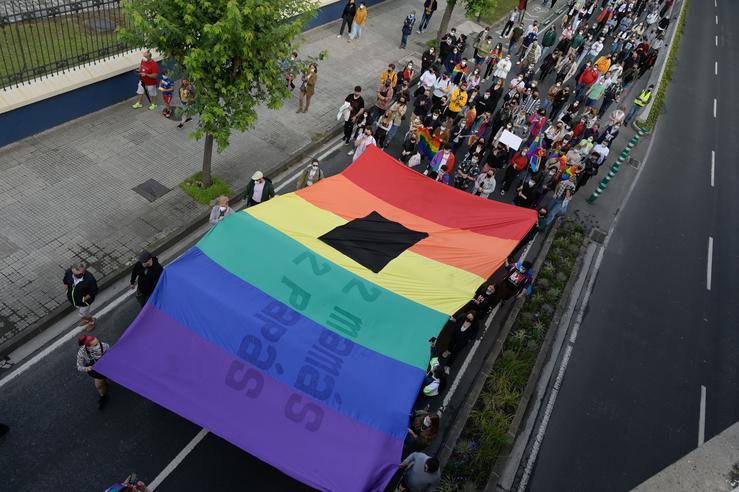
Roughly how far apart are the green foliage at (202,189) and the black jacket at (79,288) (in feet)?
13.0

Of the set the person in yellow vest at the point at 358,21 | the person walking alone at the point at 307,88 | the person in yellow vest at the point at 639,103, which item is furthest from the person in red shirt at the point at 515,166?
the person in yellow vest at the point at 358,21

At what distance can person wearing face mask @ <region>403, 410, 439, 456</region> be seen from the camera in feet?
25.2

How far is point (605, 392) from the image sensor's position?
1068 centimetres

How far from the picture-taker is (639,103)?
64.8 feet

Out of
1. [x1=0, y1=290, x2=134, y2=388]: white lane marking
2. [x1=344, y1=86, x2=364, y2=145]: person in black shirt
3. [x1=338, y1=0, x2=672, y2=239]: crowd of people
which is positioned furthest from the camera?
[x1=344, y1=86, x2=364, y2=145]: person in black shirt

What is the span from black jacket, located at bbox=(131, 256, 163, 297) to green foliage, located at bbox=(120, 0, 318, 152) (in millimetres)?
3287

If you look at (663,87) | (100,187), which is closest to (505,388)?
(100,187)

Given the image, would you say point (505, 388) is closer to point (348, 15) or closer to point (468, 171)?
point (468, 171)

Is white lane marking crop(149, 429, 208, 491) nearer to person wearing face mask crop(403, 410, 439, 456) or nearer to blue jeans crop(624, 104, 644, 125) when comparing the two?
person wearing face mask crop(403, 410, 439, 456)

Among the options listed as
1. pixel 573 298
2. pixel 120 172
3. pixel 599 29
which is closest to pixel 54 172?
pixel 120 172

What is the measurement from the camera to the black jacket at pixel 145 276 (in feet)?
28.4

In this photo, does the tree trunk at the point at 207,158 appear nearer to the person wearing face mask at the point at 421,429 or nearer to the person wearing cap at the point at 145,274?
the person wearing cap at the point at 145,274

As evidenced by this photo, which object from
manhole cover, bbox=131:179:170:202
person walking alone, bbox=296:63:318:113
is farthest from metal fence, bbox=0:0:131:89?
person walking alone, bbox=296:63:318:113

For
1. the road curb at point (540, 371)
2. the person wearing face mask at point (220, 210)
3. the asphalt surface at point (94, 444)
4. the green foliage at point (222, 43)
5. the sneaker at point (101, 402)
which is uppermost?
the green foliage at point (222, 43)
